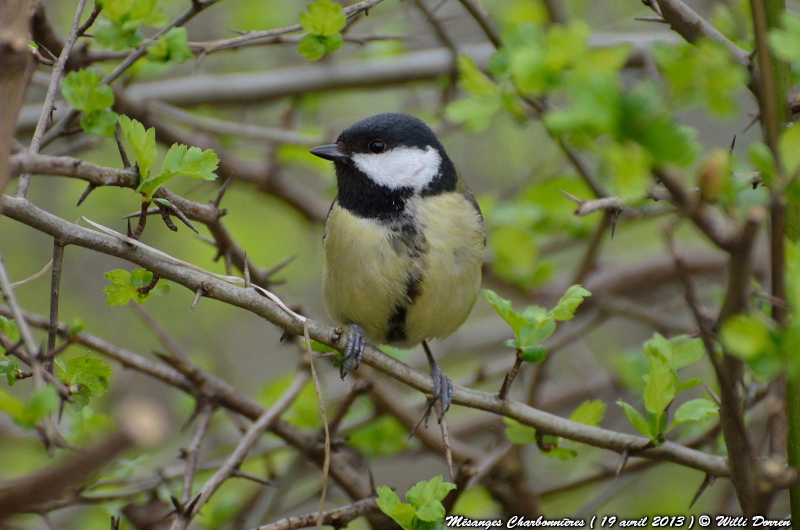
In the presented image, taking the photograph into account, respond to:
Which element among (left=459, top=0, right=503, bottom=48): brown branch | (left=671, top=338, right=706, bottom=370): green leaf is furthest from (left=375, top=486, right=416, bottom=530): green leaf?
(left=459, top=0, right=503, bottom=48): brown branch

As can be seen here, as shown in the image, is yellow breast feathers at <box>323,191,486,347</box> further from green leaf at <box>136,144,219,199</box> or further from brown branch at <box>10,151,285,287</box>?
green leaf at <box>136,144,219,199</box>

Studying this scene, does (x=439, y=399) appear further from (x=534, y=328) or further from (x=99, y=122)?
(x=99, y=122)

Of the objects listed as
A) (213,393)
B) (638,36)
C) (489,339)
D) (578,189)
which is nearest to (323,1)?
(213,393)

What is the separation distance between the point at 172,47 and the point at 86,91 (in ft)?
1.22

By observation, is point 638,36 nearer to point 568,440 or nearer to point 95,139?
point 568,440

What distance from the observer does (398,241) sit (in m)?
2.78

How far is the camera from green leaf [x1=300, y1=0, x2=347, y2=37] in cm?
203

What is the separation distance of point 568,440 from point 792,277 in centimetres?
123

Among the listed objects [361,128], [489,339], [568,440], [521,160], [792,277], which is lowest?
[489,339]

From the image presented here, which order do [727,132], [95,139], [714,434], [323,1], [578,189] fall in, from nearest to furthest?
[323,1] < [714,434] < [95,139] < [578,189] < [727,132]

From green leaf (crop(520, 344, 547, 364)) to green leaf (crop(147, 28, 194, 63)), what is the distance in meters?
1.38

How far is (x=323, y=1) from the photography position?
203 centimetres

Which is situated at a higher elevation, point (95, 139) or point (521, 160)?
point (95, 139)

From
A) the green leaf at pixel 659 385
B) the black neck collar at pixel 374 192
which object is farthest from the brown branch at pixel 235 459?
the green leaf at pixel 659 385
